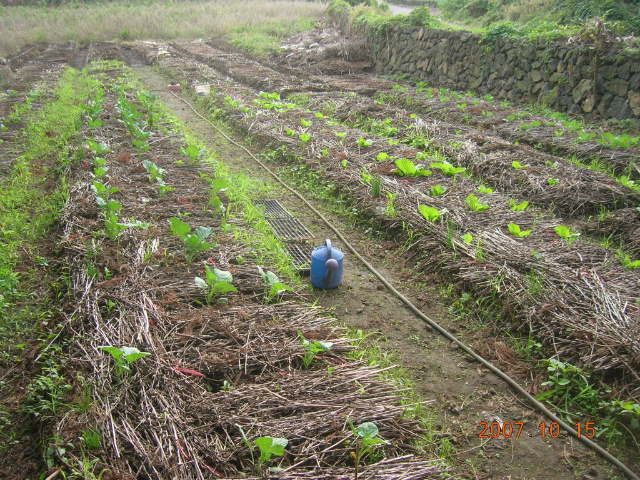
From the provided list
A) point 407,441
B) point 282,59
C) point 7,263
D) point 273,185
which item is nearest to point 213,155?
point 273,185

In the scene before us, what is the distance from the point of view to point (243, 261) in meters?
3.67

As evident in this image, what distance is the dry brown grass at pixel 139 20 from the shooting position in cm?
2042

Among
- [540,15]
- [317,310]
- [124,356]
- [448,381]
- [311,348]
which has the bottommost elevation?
[448,381]

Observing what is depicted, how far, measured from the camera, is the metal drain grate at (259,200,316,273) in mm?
4191

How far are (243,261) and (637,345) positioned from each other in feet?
9.12

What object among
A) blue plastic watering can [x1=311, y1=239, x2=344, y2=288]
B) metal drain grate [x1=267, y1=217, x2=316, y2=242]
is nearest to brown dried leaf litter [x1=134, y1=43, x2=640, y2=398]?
metal drain grate [x1=267, y1=217, x2=316, y2=242]

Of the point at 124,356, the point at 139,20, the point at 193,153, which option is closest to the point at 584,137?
the point at 193,153

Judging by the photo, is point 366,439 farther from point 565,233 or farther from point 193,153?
point 193,153

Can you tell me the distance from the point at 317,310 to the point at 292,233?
56.6 inches

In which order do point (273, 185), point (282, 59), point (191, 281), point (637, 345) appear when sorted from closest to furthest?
point (637, 345)
point (191, 281)
point (273, 185)
point (282, 59)

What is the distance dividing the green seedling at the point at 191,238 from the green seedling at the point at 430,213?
6.69 ft

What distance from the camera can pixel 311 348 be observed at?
2723 millimetres

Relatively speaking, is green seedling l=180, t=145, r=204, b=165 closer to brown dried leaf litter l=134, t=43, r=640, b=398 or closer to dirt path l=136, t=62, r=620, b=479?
brown dried leaf litter l=134, t=43, r=640, b=398

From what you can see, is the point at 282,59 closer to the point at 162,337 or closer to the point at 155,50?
the point at 155,50
